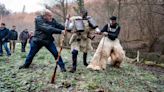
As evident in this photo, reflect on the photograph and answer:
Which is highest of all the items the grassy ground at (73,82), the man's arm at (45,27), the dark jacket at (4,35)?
the man's arm at (45,27)

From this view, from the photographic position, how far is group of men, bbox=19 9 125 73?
11.8 metres

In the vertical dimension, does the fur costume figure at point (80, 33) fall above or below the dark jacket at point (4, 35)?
above

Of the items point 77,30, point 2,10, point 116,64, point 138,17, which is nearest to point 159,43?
point 138,17

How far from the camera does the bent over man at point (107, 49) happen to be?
13344mm

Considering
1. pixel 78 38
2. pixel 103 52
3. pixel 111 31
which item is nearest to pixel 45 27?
pixel 78 38

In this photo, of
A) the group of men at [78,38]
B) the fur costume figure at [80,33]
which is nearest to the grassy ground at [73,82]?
the group of men at [78,38]

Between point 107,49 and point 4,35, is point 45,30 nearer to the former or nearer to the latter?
point 107,49

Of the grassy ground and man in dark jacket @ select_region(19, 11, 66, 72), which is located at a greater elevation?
man in dark jacket @ select_region(19, 11, 66, 72)

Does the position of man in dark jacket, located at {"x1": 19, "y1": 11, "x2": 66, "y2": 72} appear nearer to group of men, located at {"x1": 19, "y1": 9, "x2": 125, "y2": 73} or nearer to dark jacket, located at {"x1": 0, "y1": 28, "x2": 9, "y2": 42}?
group of men, located at {"x1": 19, "y1": 9, "x2": 125, "y2": 73}

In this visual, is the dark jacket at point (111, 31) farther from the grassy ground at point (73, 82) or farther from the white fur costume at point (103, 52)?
the grassy ground at point (73, 82)

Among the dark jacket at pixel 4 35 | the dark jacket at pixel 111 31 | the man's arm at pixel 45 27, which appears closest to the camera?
the man's arm at pixel 45 27

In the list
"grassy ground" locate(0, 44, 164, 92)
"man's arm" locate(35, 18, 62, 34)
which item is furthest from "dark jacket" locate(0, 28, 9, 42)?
"man's arm" locate(35, 18, 62, 34)

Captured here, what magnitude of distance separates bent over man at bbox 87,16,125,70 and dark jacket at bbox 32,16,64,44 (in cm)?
213

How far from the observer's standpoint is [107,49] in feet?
44.1
